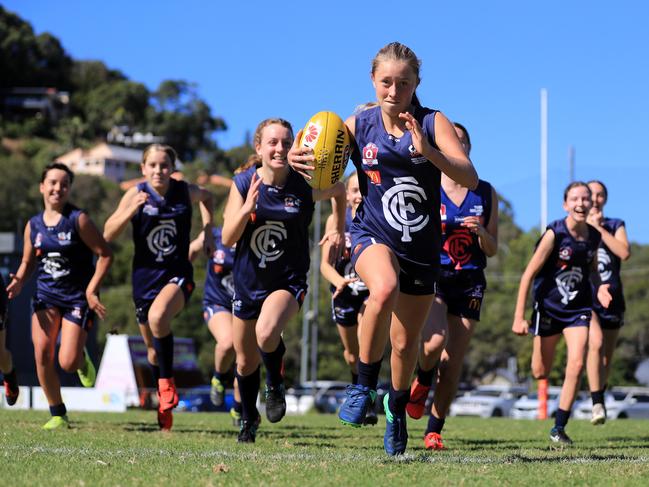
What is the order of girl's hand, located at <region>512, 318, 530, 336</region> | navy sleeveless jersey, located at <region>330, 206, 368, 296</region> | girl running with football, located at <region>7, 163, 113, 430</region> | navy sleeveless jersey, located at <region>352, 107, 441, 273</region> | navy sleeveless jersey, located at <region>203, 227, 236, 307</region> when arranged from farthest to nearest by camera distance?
navy sleeveless jersey, located at <region>203, 227, 236, 307</region> < navy sleeveless jersey, located at <region>330, 206, 368, 296</region> < girl running with football, located at <region>7, 163, 113, 430</region> < girl's hand, located at <region>512, 318, 530, 336</region> < navy sleeveless jersey, located at <region>352, 107, 441, 273</region>

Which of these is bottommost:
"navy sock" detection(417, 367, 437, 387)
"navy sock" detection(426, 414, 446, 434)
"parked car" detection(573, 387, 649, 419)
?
"parked car" detection(573, 387, 649, 419)

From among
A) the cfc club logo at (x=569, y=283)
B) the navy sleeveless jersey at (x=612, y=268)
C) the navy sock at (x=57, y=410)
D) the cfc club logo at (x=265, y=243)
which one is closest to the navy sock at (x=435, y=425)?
the cfc club logo at (x=265, y=243)

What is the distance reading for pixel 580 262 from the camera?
10086 millimetres

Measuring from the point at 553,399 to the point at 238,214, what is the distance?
2701 cm

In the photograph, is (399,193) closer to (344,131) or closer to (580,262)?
(344,131)

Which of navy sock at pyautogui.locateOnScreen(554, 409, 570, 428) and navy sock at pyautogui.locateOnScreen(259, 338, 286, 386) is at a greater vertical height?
navy sock at pyautogui.locateOnScreen(259, 338, 286, 386)

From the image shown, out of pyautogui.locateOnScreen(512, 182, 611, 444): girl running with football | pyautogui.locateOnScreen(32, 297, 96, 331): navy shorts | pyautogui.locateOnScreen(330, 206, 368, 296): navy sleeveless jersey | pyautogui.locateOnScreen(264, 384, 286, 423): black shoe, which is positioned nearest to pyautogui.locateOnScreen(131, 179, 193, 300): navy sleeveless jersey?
pyautogui.locateOnScreen(32, 297, 96, 331): navy shorts

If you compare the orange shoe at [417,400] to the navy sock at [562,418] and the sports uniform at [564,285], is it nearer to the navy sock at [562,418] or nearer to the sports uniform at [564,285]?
the navy sock at [562,418]

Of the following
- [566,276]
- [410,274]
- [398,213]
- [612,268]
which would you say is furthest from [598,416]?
[398,213]

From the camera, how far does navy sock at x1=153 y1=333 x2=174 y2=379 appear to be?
968cm

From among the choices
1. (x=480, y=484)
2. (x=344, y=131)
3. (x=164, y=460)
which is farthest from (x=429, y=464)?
(x=344, y=131)

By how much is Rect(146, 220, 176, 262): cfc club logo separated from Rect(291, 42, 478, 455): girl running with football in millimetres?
3455

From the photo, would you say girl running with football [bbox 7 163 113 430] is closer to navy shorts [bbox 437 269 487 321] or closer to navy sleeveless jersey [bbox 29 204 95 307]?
navy sleeveless jersey [bbox 29 204 95 307]

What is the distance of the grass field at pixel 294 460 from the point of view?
5.58 m
